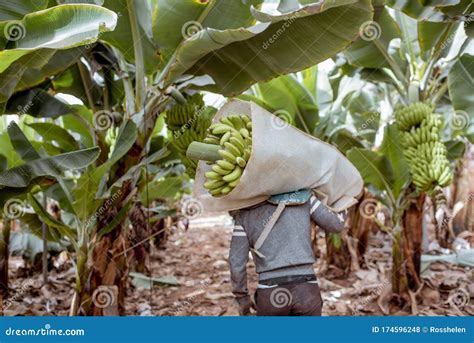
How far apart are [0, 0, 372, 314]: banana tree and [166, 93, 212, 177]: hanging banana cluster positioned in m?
0.08

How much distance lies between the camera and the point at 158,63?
1.68m

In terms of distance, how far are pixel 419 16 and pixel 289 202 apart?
107 centimetres

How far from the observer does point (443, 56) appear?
2268mm

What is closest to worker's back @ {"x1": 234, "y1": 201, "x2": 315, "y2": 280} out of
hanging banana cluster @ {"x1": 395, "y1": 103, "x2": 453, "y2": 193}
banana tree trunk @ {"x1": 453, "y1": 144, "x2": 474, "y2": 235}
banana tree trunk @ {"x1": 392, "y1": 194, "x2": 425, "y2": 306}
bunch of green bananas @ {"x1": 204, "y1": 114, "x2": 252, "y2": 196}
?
bunch of green bananas @ {"x1": 204, "y1": 114, "x2": 252, "y2": 196}

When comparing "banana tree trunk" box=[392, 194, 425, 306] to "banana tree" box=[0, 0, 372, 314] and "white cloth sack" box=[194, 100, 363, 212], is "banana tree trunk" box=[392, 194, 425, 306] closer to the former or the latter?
"white cloth sack" box=[194, 100, 363, 212]

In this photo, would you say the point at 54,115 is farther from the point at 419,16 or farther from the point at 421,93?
the point at 421,93

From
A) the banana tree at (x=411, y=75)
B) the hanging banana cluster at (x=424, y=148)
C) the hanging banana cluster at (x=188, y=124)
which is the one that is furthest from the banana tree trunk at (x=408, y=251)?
the hanging banana cluster at (x=188, y=124)

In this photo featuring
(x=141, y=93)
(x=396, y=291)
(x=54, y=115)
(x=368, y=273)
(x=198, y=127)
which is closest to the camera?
(x=198, y=127)

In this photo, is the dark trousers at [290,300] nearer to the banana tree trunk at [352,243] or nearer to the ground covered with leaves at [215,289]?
the ground covered with leaves at [215,289]

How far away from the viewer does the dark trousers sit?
1307 millimetres

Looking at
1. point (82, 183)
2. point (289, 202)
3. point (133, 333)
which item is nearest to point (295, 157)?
point (289, 202)

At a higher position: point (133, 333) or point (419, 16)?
point (419, 16)

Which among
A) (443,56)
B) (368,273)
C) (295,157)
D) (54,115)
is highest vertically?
(443,56)

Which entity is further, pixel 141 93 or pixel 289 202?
pixel 141 93
